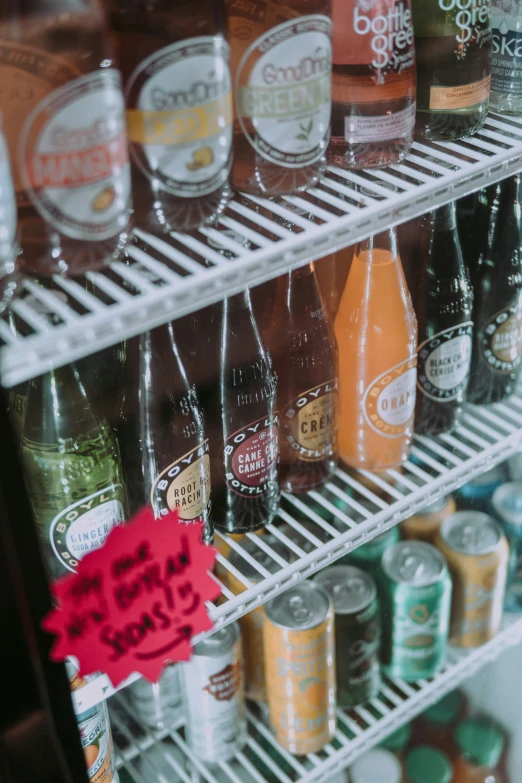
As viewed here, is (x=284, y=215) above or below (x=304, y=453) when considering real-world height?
above

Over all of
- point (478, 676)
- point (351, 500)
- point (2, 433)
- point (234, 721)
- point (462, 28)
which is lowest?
point (478, 676)

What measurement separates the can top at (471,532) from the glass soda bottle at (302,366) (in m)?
0.33

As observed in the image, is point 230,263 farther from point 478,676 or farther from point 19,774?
point 478,676

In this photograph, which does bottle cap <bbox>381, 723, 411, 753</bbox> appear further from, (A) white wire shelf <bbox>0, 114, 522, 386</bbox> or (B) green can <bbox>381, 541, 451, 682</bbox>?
(A) white wire shelf <bbox>0, 114, 522, 386</bbox>

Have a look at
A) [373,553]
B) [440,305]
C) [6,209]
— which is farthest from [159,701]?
[6,209]

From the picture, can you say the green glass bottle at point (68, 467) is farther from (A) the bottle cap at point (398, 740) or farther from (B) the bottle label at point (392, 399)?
(A) the bottle cap at point (398, 740)

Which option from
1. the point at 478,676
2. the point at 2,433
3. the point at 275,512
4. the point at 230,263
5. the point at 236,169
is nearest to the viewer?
the point at 2,433

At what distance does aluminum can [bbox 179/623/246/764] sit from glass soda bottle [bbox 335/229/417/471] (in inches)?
14.3

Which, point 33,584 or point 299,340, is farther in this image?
point 299,340

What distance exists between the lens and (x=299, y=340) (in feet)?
3.93

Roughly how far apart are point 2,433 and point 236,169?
0.40m

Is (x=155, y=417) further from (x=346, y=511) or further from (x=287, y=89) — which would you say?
(x=287, y=89)

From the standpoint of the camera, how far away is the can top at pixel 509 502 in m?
1.55

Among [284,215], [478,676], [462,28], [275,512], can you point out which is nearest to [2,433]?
[284,215]
